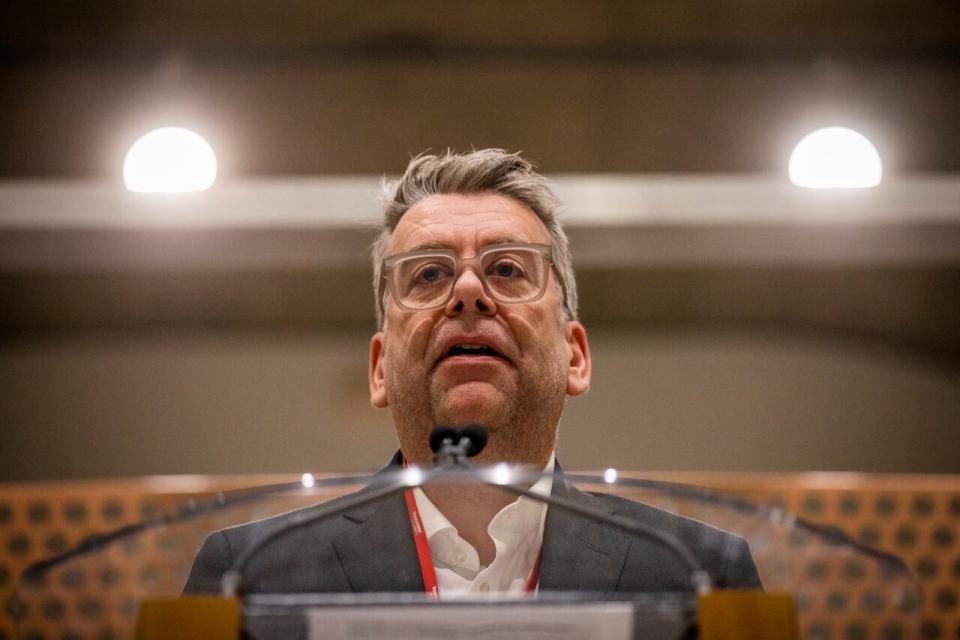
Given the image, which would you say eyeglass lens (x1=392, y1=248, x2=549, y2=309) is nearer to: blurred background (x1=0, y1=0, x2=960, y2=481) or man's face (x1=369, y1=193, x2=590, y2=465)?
man's face (x1=369, y1=193, x2=590, y2=465)

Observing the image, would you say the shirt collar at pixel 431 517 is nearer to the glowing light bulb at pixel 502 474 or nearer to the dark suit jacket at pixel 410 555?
the dark suit jacket at pixel 410 555

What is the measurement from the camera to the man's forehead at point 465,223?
5.13 feet

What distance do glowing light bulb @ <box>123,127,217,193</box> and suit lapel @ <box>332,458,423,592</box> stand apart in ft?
8.01

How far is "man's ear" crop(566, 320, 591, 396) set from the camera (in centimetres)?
174

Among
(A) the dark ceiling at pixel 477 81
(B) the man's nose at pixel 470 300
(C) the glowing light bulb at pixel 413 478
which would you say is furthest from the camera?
(A) the dark ceiling at pixel 477 81

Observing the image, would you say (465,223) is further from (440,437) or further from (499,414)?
(440,437)

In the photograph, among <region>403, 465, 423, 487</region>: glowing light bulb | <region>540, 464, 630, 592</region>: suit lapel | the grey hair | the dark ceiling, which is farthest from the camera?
the dark ceiling

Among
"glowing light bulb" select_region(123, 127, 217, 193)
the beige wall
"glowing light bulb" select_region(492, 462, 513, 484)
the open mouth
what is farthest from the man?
the beige wall

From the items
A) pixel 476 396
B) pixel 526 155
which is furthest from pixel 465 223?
pixel 526 155

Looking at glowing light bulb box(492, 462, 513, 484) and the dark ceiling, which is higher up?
the dark ceiling

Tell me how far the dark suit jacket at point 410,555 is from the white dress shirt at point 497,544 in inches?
3.0

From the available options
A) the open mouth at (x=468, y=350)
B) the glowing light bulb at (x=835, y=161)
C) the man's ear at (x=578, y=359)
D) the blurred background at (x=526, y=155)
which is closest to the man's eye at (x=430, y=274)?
the open mouth at (x=468, y=350)

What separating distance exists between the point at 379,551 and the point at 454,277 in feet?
1.75

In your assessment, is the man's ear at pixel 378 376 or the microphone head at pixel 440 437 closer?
the microphone head at pixel 440 437
